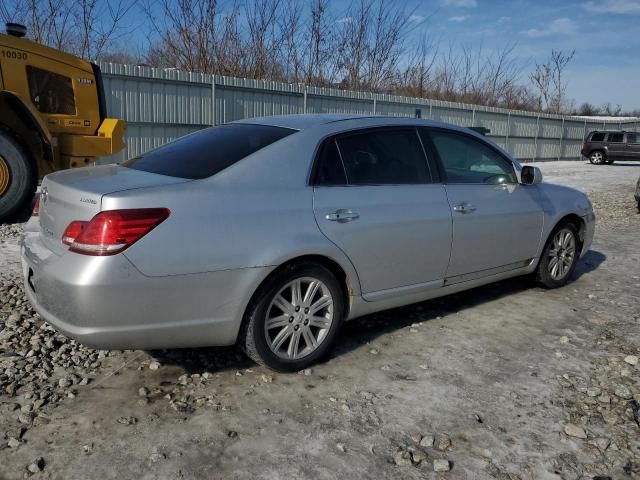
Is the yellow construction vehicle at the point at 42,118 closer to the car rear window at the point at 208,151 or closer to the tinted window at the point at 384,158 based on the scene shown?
the car rear window at the point at 208,151

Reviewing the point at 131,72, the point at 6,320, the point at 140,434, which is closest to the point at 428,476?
the point at 140,434

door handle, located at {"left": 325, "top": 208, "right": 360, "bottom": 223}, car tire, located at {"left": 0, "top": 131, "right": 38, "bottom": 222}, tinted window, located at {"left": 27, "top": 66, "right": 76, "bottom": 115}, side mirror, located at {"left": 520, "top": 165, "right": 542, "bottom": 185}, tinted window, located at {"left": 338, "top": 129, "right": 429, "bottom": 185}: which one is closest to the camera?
door handle, located at {"left": 325, "top": 208, "right": 360, "bottom": 223}

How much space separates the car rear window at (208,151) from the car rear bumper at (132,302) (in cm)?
63

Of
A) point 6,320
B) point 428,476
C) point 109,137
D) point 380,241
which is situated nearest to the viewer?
point 428,476

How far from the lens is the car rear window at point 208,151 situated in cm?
329

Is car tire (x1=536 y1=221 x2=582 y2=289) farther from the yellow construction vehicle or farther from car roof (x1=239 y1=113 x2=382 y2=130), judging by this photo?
the yellow construction vehicle

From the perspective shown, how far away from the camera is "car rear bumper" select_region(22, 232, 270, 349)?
2.74 m

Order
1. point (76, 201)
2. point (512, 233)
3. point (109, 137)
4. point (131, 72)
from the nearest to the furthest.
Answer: point (76, 201) → point (512, 233) → point (109, 137) → point (131, 72)

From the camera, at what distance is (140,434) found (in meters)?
2.71

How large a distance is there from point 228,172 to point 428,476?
1845 mm

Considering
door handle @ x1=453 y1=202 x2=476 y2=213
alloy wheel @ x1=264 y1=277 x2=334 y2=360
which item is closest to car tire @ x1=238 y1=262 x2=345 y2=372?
alloy wheel @ x1=264 y1=277 x2=334 y2=360

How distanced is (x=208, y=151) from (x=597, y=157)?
86.6ft

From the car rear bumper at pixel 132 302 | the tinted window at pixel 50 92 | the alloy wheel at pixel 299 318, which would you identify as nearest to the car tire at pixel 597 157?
the tinted window at pixel 50 92

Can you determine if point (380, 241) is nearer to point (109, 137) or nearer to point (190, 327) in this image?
point (190, 327)
